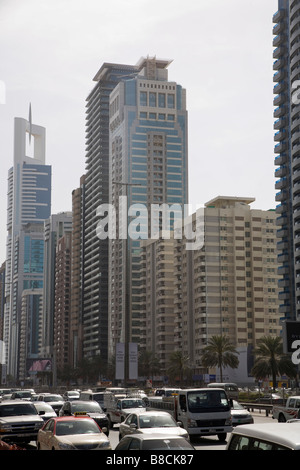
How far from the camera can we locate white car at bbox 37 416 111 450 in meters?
17.4

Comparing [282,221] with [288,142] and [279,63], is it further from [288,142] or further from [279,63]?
[279,63]

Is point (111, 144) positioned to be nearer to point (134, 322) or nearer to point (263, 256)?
point (134, 322)

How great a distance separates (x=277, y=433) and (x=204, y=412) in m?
18.4

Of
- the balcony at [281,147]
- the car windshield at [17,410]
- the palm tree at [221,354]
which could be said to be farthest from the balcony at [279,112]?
the car windshield at [17,410]

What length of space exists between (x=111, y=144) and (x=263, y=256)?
69.8m

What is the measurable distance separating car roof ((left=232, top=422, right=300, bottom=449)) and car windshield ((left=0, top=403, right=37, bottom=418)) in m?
18.9

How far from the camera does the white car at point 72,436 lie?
57.0 ft

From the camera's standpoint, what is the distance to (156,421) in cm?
2048

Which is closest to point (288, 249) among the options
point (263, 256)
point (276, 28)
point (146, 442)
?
point (263, 256)

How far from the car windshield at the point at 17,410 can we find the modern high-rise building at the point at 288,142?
311 feet

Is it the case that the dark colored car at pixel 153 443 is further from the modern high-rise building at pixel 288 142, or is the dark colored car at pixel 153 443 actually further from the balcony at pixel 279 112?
the balcony at pixel 279 112

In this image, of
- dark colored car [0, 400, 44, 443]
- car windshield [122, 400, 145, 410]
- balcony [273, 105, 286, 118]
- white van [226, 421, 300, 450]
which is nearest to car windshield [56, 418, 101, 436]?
dark colored car [0, 400, 44, 443]

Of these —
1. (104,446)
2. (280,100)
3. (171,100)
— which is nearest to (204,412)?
(104,446)
